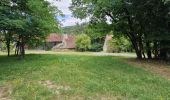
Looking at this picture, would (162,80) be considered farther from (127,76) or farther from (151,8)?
(151,8)

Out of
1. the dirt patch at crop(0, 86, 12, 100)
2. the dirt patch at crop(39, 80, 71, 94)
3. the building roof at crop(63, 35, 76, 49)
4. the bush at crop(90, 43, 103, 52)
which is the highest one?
the building roof at crop(63, 35, 76, 49)

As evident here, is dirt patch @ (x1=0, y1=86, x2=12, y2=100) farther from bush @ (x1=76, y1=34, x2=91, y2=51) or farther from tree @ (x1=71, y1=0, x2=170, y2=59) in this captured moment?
bush @ (x1=76, y1=34, x2=91, y2=51)

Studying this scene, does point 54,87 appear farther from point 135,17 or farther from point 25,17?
point 135,17

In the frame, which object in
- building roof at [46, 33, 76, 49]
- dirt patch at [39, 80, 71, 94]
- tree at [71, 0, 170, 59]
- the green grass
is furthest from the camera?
building roof at [46, 33, 76, 49]

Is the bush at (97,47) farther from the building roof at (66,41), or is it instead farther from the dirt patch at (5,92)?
the dirt patch at (5,92)

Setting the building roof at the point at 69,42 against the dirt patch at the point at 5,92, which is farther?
the building roof at the point at 69,42

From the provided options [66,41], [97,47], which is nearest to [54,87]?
[97,47]

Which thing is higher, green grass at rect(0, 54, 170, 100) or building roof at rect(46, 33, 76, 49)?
building roof at rect(46, 33, 76, 49)

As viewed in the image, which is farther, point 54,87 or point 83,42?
point 83,42

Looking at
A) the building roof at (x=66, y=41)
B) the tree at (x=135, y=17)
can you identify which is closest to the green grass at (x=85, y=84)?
the tree at (x=135, y=17)

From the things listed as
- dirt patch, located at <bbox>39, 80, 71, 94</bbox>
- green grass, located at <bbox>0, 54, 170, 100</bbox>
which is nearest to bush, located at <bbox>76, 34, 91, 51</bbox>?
green grass, located at <bbox>0, 54, 170, 100</bbox>

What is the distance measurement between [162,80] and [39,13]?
976cm

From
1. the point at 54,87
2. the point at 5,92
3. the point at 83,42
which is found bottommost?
the point at 5,92

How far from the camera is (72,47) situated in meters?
74.9
